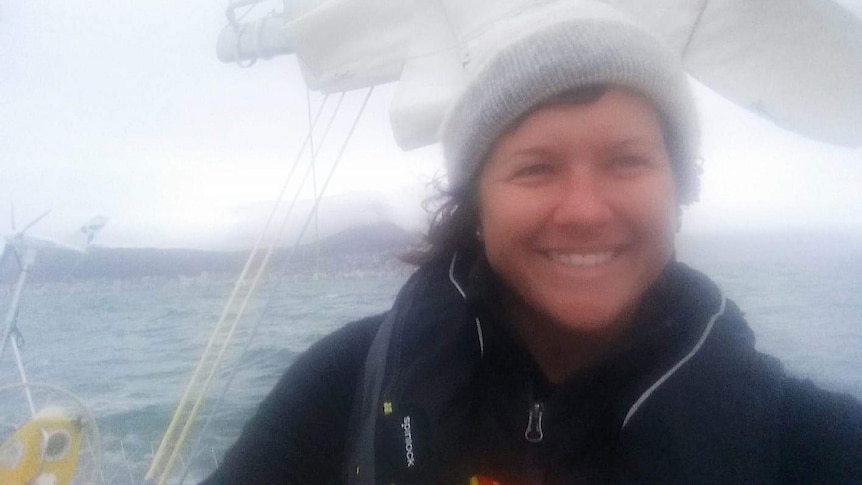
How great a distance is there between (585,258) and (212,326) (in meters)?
1.34

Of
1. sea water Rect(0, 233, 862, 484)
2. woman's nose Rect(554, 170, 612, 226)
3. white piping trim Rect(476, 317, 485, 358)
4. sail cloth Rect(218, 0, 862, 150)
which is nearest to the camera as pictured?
woman's nose Rect(554, 170, 612, 226)

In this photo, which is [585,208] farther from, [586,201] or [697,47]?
[697,47]

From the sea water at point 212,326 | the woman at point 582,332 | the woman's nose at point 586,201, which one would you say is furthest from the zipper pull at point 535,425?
the sea water at point 212,326

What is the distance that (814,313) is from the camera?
4.55ft

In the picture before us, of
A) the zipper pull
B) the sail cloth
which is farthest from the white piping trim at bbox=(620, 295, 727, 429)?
Result: the sail cloth

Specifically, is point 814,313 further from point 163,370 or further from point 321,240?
point 163,370

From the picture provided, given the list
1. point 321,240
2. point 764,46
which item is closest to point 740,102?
point 764,46

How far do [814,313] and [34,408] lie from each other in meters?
2.02

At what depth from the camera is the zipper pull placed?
0.74m

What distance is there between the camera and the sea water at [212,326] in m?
1.33

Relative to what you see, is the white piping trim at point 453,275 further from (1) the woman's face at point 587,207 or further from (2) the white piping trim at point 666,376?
(2) the white piping trim at point 666,376

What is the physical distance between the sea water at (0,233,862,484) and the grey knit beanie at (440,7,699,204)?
0.34 m

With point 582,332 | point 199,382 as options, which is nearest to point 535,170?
point 582,332

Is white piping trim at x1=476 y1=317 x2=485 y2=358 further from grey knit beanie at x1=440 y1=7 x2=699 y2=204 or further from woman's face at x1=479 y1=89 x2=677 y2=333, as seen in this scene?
grey knit beanie at x1=440 y1=7 x2=699 y2=204
